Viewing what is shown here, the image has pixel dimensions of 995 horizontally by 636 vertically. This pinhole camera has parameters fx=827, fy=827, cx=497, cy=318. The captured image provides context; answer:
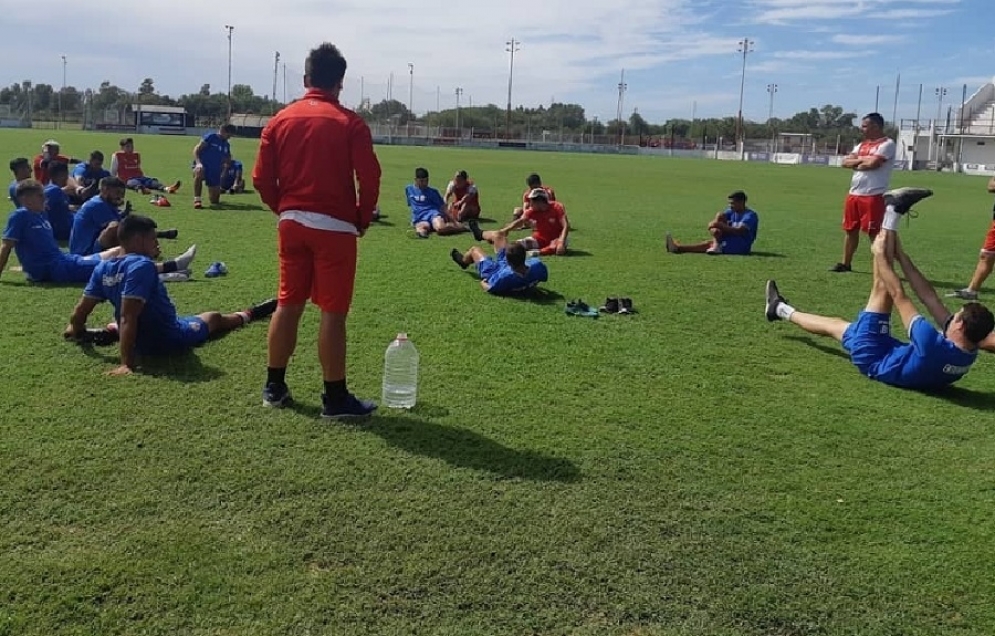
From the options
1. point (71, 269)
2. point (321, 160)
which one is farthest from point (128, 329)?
point (71, 269)

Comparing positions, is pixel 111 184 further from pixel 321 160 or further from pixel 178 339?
pixel 321 160

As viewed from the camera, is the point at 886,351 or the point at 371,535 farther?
the point at 886,351

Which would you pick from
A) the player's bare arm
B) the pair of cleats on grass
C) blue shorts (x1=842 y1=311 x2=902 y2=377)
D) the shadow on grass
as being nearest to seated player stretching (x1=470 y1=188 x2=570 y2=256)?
the pair of cleats on grass

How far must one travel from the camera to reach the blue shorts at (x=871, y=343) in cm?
651

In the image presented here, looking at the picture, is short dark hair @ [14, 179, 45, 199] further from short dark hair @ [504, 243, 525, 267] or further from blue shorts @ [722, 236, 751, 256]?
blue shorts @ [722, 236, 751, 256]

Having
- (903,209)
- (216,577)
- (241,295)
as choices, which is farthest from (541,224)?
(216,577)

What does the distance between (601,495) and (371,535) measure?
1.21m

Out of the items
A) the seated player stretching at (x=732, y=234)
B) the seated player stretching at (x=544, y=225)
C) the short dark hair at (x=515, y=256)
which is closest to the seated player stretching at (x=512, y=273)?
the short dark hair at (x=515, y=256)

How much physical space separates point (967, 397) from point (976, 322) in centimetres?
71

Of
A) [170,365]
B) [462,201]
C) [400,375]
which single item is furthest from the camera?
[462,201]

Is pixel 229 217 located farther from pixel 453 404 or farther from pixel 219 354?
pixel 453 404

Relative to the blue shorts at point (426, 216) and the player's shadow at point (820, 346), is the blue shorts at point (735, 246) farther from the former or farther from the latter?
the player's shadow at point (820, 346)

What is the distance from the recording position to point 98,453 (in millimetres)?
4480

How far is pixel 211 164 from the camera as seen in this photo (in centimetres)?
1691
